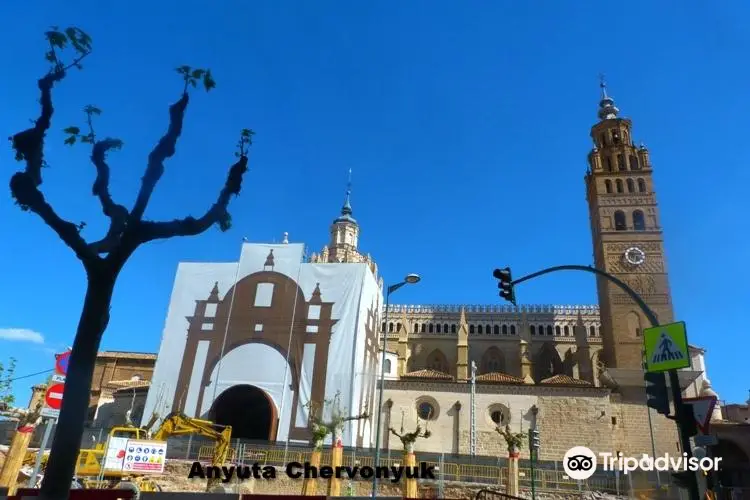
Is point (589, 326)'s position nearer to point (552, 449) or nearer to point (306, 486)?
point (552, 449)

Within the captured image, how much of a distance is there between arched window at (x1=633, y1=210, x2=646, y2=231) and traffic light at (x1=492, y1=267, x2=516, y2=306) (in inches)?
1433

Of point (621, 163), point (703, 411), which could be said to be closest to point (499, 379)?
point (621, 163)

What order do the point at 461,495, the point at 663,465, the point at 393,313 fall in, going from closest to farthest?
the point at 461,495
the point at 663,465
the point at 393,313

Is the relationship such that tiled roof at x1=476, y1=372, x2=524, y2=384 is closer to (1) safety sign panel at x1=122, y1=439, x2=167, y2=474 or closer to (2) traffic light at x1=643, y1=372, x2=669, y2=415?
(1) safety sign panel at x1=122, y1=439, x2=167, y2=474

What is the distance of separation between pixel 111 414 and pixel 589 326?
44.2 metres

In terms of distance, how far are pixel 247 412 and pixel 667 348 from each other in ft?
101

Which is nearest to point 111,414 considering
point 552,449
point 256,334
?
point 256,334

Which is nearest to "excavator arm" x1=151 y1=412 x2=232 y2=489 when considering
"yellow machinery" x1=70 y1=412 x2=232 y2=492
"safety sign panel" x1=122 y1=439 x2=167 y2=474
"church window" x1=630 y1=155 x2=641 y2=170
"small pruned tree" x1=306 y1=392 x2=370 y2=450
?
"yellow machinery" x1=70 y1=412 x2=232 y2=492

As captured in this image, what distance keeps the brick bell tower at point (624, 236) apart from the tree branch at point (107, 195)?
120 ft

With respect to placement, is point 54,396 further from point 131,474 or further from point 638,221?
point 638,221

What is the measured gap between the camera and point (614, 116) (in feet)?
164

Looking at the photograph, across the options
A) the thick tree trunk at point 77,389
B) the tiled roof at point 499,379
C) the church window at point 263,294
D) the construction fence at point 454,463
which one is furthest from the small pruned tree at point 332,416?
the thick tree trunk at point 77,389

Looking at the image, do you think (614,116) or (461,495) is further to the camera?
(614,116)

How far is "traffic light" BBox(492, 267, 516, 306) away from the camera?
11.6 m
